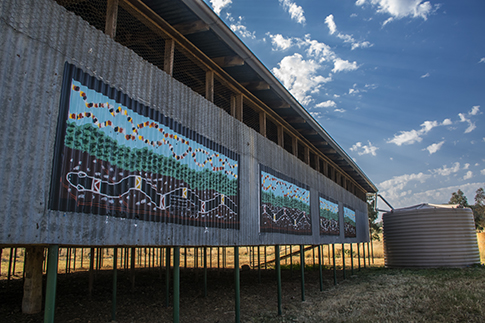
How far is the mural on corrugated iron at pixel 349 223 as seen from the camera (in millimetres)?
17750

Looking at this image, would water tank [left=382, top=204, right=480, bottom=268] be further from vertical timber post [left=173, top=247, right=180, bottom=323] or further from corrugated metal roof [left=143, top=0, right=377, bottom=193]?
vertical timber post [left=173, top=247, right=180, bottom=323]

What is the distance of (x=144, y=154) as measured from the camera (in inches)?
221

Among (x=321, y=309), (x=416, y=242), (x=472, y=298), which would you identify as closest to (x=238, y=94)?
(x=321, y=309)

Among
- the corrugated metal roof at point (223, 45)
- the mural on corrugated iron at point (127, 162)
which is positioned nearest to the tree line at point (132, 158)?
the mural on corrugated iron at point (127, 162)

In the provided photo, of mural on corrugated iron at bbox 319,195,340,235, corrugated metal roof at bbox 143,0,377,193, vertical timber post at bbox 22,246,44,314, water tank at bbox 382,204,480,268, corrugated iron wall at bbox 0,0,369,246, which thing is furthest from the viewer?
water tank at bbox 382,204,480,268

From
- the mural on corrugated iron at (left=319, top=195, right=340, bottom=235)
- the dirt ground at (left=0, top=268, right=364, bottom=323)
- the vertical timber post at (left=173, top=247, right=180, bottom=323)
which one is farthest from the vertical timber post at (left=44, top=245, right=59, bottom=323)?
the mural on corrugated iron at (left=319, top=195, right=340, bottom=235)

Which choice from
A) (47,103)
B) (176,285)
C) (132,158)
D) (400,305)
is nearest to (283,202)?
(400,305)

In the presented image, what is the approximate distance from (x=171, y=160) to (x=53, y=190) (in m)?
2.34

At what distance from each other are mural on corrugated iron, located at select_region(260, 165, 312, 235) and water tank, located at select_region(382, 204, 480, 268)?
1200 cm

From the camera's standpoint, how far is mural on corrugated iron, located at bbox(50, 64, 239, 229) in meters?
4.43

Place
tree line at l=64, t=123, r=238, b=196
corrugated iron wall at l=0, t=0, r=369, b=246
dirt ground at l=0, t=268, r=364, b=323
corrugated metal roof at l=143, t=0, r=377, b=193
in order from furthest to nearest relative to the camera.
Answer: dirt ground at l=0, t=268, r=364, b=323 < corrugated metal roof at l=143, t=0, r=377, b=193 < tree line at l=64, t=123, r=238, b=196 < corrugated iron wall at l=0, t=0, r=369, b=246

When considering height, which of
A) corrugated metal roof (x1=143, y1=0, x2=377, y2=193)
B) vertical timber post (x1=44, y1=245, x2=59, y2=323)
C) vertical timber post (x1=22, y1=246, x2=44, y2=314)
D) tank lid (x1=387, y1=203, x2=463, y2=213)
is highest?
corrugated metal roof (x1=143, y1=0, x2=377, y2=193)

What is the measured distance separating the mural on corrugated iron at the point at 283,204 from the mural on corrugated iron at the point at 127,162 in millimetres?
2457

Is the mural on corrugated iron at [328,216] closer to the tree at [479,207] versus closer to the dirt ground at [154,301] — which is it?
the dirt ground at [154,301]
